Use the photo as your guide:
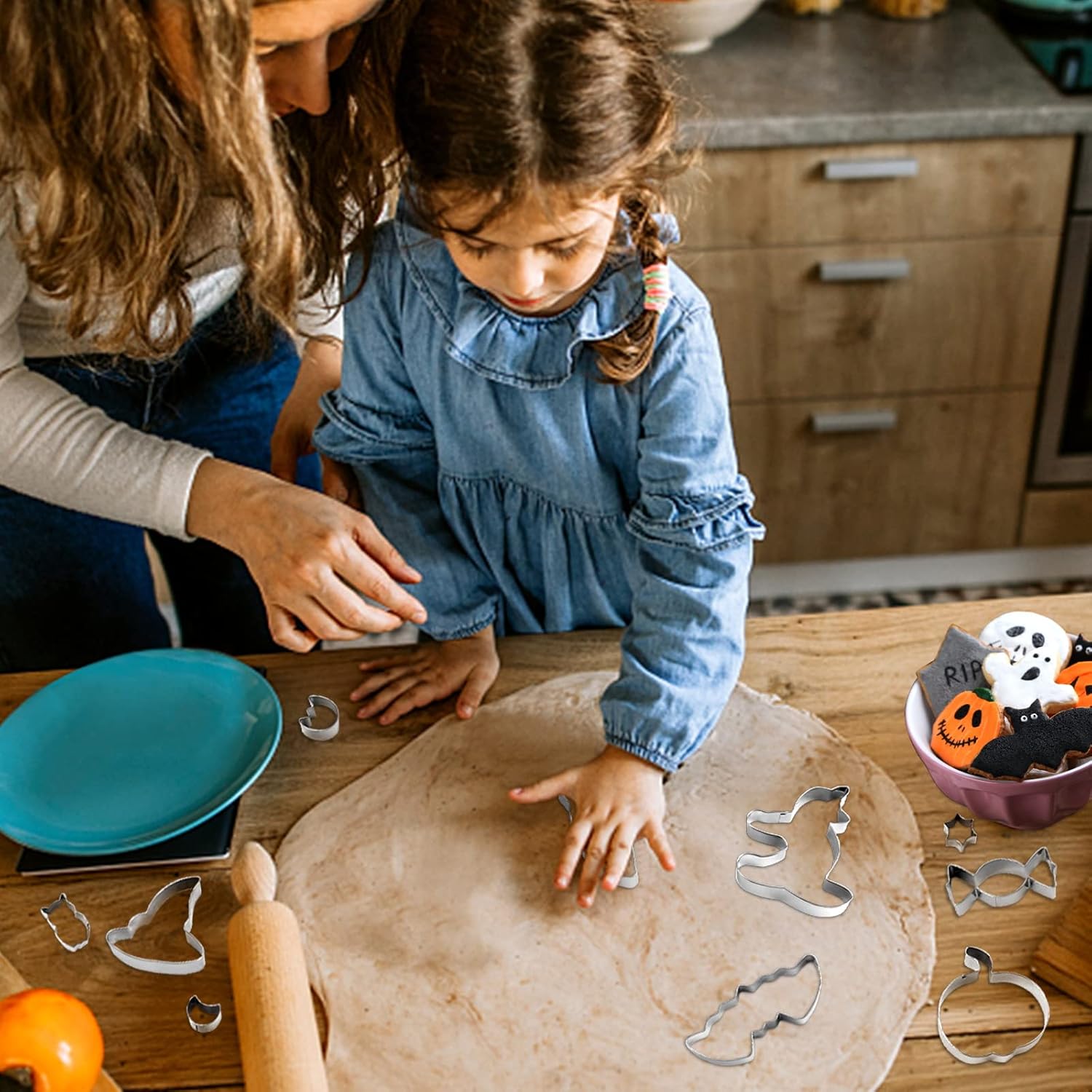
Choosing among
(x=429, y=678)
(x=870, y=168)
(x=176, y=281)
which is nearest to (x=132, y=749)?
(x=429, y=678)

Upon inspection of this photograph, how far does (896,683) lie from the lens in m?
1.07

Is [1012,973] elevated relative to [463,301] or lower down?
lower down

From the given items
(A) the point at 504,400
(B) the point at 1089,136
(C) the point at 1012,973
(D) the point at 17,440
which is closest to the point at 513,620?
(A) the point at 504,400

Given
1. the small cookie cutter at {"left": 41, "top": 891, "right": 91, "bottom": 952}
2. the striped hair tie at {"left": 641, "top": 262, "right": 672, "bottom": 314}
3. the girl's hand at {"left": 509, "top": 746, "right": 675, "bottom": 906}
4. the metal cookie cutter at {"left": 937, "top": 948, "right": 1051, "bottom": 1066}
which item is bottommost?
the small cookie cutter at {"left": 41, "top": 891, "right": 91, "bottom": 952}

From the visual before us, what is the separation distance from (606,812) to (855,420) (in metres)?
1.40

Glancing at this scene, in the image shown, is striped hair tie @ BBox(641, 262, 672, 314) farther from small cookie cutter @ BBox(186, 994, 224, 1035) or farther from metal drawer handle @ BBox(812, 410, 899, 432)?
metal drawer handle @ BBox(812, 410, 899, 432)

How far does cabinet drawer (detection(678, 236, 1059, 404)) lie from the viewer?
6.63 feet

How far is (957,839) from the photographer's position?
934mm

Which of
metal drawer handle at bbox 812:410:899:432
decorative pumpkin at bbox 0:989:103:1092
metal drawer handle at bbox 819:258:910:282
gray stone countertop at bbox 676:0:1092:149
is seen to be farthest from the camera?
metal drawer handle at bbox 812:410:899:432

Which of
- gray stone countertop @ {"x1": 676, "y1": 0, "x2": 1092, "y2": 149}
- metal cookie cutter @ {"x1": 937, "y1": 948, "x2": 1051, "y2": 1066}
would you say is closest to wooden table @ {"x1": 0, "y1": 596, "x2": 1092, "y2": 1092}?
metal cookie cutter @ {"x1": 937, "y1": 948, "x2": 1051, "y2": 1066}

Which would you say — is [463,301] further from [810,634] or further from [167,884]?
[167,884]

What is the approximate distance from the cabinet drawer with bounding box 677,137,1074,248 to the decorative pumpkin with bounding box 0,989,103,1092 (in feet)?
4.76

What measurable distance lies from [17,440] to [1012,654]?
85cm

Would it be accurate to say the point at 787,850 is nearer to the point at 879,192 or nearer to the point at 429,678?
the point at 429,678
